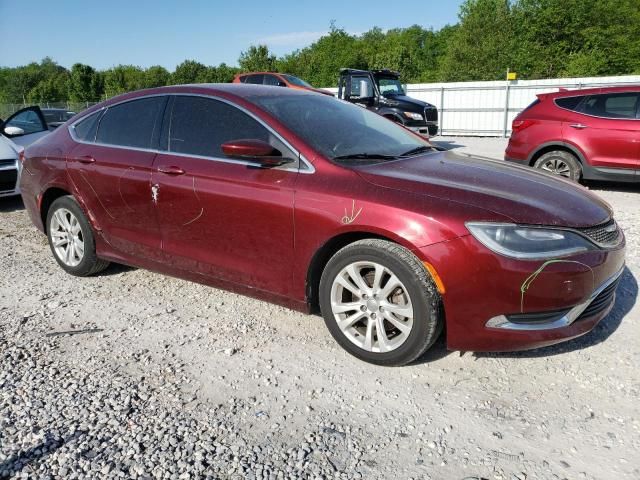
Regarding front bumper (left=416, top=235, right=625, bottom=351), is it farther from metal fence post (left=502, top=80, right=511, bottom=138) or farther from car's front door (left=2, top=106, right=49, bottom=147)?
metal fence post (left=502, top=80, right=511, bottom=138)

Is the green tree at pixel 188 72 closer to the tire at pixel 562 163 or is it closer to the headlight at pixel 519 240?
the tire at pixel 562 163

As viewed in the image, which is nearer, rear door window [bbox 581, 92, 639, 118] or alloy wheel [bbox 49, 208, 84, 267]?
alloy wheel [bbox 49, 208, 84, 267]

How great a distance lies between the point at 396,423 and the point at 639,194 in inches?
277

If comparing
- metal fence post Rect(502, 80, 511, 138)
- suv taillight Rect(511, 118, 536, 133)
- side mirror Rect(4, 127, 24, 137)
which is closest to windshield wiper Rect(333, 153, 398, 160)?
suv taillight Rect(511, 118, 536, 133)

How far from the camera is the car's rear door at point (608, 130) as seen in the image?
289 inches

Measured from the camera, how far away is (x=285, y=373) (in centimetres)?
300

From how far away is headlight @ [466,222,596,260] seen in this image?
104 inches

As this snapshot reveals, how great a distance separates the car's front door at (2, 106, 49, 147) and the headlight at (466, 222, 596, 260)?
8044 mm

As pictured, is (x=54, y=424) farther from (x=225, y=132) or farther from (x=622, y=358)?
(x=622, y=358)

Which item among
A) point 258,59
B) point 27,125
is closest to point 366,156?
point 27,125

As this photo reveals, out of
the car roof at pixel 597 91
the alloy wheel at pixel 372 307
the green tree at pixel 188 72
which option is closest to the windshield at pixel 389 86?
the car roof at pixel 597 91

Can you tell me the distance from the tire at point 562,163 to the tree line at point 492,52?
32495mm

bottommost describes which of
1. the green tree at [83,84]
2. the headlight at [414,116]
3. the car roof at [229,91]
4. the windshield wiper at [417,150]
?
the headlight at [414,116]

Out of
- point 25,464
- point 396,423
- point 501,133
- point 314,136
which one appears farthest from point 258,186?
point 501,133
